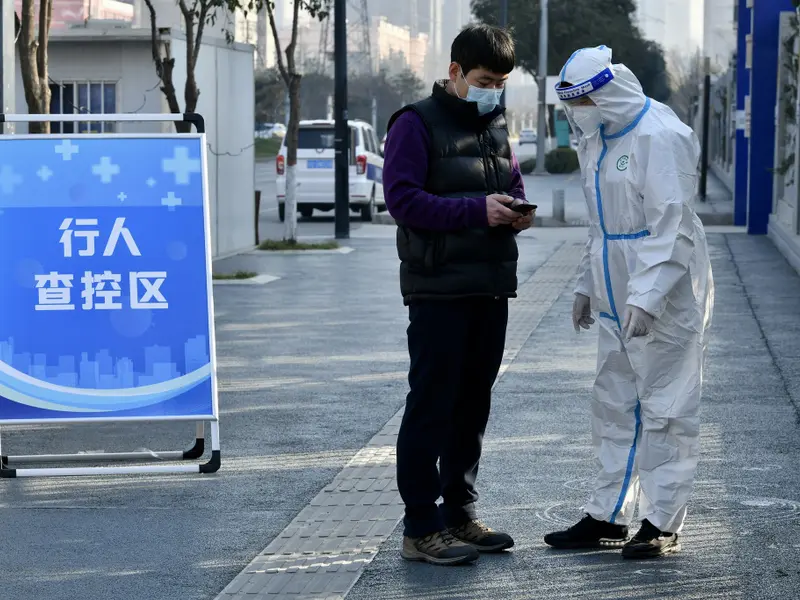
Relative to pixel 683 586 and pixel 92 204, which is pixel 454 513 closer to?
pixel 683 586

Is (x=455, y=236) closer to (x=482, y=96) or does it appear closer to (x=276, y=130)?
(x=482, y=96)

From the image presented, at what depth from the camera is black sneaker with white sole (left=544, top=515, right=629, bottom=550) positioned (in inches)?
214

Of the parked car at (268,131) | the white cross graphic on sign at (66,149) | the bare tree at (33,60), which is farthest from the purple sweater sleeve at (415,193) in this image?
the parked car at (268,131)

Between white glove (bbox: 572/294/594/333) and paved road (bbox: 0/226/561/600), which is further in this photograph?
white glove (bbox: 572/294/594/333)

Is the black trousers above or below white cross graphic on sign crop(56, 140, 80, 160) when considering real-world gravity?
below

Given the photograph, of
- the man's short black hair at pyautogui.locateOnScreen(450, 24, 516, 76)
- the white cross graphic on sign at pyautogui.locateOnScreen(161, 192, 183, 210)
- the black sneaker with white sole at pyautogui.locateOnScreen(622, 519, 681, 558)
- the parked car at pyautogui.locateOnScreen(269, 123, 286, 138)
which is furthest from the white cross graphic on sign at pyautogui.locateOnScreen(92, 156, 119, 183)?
the parked car at pyautogui.locateOnScreen(269, 123, 286, 138)

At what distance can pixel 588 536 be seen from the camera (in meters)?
5.45

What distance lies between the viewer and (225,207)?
1972 cm

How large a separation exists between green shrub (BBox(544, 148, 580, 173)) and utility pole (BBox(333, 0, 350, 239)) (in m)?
38.6

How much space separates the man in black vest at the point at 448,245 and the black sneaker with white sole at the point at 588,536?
0.73 ft

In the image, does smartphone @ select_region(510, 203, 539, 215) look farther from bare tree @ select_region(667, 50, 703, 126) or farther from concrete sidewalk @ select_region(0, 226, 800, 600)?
bare tree @ select_region(667, 50, 703, 126)

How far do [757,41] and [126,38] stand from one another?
10819 millimetres

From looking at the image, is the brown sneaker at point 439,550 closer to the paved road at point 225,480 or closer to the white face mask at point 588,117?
the paved road at point 225,480

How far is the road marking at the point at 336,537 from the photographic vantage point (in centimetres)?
497
